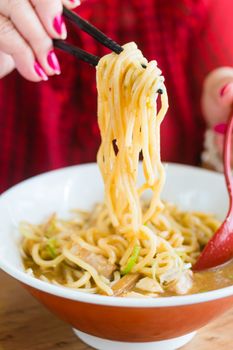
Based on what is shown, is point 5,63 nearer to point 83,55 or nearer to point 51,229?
point 83,55

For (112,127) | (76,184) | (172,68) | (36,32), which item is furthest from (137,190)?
(172,68)

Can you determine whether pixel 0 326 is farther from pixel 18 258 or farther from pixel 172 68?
pixel 172 68

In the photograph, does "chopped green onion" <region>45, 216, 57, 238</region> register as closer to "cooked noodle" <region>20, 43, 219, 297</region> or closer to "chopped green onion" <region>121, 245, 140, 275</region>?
"cooked noodle" <region>20, 43, 219, 297</region>

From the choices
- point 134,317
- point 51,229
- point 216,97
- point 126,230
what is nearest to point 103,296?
point 134,317

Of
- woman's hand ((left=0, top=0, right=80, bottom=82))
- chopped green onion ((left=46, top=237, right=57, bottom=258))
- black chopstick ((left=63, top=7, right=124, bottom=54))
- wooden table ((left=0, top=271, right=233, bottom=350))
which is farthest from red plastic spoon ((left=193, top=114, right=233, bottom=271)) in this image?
woman's hand ((left=0, top=0, right=80, bottom=82))

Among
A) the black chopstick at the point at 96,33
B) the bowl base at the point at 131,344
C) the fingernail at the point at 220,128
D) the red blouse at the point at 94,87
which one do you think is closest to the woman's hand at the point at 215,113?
the fingernail at the point at 220,128

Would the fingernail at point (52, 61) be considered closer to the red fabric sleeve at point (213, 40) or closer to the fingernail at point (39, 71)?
the fingernail at point (39, 71)
